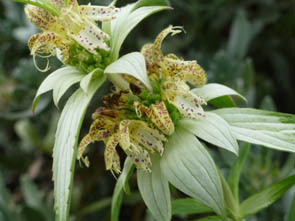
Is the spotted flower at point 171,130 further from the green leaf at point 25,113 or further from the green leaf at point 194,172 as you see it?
the green leaf at point 25,113

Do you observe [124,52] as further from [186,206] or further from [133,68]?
[133,68]

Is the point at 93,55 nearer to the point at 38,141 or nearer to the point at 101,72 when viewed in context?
the point at 101,72

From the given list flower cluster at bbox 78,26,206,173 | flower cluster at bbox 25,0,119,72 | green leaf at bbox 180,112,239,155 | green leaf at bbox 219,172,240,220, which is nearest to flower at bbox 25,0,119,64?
flower cluster at bbox 25,0,119,72

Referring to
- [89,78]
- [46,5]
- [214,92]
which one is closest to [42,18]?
[46,5]

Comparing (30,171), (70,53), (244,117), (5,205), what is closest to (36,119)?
(30,171)

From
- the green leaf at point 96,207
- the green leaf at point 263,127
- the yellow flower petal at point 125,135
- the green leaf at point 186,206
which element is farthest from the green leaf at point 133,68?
the green leaf at point 96,207
